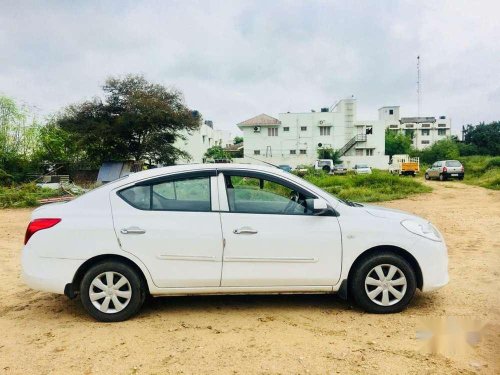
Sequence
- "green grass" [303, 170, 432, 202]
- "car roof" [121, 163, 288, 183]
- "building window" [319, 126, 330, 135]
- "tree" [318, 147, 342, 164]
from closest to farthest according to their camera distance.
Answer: "car roof" [121, 163, 288, 183]
"green grass" [303, 170, 432, 202]
"tree" [318, 147, 342, 164]
"building window" [319, 126, 330, 135]

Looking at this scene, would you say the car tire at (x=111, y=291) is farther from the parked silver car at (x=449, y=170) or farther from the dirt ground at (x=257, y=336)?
the parked silver car at (x=449, y=170)

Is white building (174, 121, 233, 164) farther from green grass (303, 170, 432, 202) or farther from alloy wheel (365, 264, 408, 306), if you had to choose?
alloy wheel (365, 264, 408, 306)

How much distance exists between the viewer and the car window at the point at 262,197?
4.22 metres

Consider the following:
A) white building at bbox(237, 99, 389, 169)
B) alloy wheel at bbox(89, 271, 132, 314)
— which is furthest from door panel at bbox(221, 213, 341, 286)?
white building at bbox(237, 99, 389, 169)

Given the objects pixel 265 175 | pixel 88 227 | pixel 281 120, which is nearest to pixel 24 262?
pixel 88 227

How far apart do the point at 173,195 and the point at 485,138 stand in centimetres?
6214

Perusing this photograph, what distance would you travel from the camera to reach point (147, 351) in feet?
11.3

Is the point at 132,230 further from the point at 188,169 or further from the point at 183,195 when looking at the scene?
the point at 188,169

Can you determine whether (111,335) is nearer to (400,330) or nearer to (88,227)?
(88,227)

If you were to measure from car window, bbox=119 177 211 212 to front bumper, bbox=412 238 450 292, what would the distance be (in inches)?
86.7

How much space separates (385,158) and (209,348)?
50.1 metres

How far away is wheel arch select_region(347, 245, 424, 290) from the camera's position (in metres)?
4.21

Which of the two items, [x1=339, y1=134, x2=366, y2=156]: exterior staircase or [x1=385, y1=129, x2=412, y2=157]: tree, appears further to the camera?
[x1=385, y1=129, x2=412, y2=157]: tree

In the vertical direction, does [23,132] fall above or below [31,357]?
above
